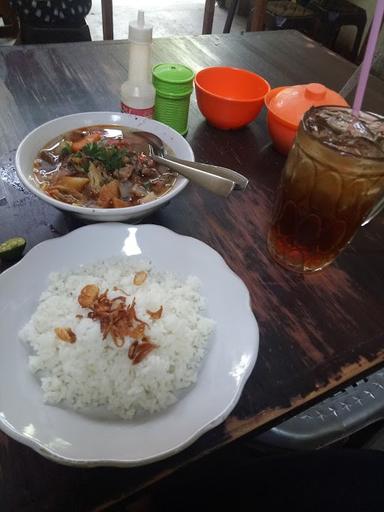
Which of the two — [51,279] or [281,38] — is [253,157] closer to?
[51,279]

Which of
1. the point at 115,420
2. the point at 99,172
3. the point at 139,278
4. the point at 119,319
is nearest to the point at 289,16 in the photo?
the point at 99,172

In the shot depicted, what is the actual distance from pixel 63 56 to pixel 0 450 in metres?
1.67

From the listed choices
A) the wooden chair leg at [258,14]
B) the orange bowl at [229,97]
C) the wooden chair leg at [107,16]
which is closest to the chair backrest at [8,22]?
the wooden chair leg at [107,16]

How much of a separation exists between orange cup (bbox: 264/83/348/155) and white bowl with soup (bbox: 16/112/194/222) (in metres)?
0.35

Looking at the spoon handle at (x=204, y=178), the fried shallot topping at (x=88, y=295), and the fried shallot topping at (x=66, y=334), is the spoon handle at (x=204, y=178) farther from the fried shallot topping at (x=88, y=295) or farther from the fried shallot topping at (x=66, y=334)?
the fried shallot topping at (x=66, y=334)

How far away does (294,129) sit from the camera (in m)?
1.31

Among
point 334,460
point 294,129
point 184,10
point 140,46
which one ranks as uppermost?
point 140,46

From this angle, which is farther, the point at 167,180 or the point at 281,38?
the point at 281,38

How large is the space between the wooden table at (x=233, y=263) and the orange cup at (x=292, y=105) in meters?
0.11

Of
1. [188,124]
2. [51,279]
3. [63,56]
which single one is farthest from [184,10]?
[51,279]

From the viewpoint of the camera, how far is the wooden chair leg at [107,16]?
2.55 metres

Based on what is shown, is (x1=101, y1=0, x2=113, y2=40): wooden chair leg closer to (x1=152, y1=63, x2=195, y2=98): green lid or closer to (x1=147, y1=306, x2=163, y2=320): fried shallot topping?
(x1=152, y1=63, x2=195, y2=98): green lid

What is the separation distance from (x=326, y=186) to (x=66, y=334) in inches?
26.1

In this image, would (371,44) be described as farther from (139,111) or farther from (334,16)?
(334,16)
